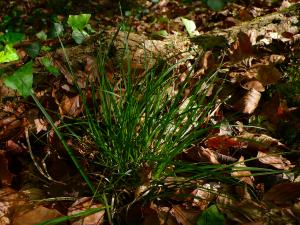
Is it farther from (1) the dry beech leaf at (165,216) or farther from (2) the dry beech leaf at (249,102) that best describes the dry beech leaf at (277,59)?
(1) the dry beech leaf at (165,216)

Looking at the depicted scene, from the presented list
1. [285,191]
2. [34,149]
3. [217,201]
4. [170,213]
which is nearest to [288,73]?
[285,191]

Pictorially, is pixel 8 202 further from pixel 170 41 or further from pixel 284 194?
pixel 170 41

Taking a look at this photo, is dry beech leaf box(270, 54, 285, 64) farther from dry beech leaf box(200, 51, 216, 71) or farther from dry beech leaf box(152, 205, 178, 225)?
dry beech leaf box(152, 205, 178, 225)

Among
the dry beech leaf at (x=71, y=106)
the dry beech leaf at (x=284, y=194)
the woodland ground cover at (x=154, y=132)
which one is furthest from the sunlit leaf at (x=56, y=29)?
the dry beech leaf at (x=284, y=194)

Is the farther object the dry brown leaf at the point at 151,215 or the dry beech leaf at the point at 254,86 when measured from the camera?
the dry beech leaf at the point at 254,86

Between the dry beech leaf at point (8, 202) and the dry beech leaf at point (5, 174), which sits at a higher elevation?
the dry beech leaf at point (5, 174)

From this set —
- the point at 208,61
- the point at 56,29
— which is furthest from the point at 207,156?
the point at 56,29
